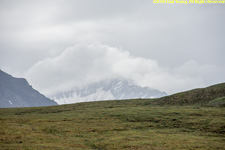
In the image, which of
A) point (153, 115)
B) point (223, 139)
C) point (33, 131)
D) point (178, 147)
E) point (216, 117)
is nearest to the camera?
point (178, 147)

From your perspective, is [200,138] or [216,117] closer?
[200,138]

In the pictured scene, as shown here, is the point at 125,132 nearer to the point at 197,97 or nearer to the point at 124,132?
the point at 124,132

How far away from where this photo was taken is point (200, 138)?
5444 centimetres

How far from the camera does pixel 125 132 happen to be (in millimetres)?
61219

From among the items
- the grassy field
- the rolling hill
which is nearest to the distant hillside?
the grassy field

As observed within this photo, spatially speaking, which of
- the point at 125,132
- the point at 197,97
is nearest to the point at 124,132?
the point at 125,132

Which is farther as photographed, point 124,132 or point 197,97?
point 197,97

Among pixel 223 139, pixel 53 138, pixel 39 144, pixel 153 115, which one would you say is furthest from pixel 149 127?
pixel 39 144

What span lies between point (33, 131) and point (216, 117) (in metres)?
47.7

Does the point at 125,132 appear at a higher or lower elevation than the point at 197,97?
lower

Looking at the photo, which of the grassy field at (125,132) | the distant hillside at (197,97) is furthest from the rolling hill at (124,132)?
the distant hillside at (197,97)

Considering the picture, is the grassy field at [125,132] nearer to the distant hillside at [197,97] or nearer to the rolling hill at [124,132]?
the rolling hill at [124,132]

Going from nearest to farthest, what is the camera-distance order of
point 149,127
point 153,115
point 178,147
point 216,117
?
1. point 178,147
2. point 149,127
3. point 216,117
4. point 153,115

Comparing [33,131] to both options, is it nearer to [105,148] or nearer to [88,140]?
[88,140]
